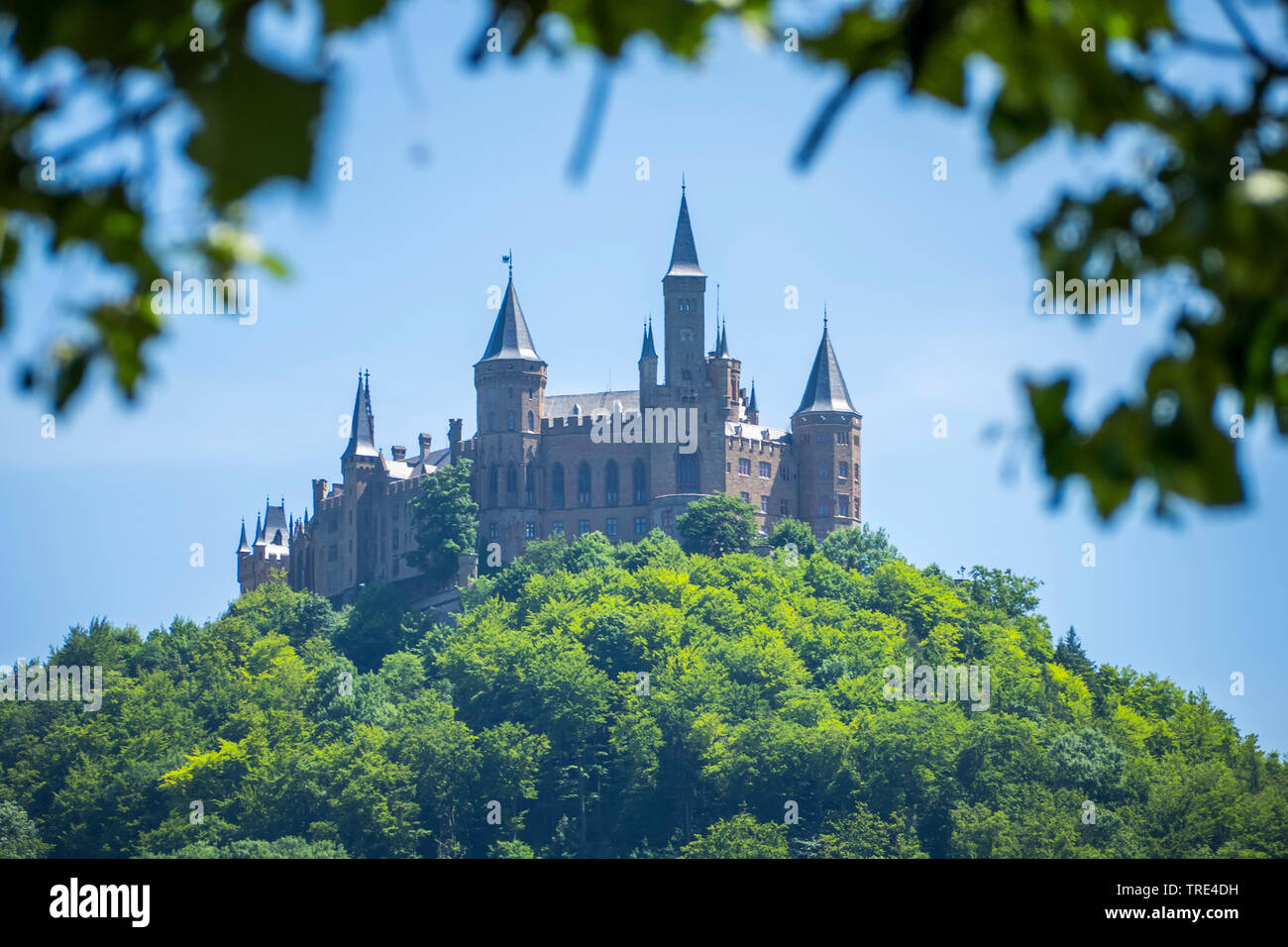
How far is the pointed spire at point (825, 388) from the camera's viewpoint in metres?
114

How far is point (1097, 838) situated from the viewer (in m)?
80.3

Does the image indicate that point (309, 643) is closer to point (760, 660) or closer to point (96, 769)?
point (96, 769)

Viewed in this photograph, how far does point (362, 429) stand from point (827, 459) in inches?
1183

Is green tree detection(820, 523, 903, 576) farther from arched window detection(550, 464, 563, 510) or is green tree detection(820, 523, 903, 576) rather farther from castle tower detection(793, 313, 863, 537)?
arched window detection(550, 464, 563, 510)

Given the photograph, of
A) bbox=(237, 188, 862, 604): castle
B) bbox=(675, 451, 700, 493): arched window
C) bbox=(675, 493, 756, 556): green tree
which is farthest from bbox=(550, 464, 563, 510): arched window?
bbox=(675, 493, 756, 556): green tree

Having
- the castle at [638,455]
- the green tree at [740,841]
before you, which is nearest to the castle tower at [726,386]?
the castle at [638,455]

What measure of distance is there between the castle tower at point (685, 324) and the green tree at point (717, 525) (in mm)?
6697

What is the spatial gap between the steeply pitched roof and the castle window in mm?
12305

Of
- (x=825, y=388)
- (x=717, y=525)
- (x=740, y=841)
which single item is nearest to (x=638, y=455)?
(x=717, y=525)

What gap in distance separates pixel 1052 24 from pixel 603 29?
0.86 m

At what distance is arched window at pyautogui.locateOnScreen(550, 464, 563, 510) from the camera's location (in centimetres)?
10988
